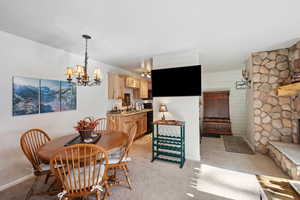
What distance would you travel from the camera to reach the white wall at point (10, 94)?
207 cm

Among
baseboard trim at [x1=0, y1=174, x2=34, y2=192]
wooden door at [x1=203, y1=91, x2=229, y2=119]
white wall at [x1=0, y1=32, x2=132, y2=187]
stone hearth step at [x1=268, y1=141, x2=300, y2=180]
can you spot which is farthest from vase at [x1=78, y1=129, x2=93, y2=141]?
wooden door at [x1=203, y1=91, x2=229, y2=119]

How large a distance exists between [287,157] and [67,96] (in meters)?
4.61

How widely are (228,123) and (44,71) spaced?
19.7ft

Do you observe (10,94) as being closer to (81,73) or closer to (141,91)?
(81,73)

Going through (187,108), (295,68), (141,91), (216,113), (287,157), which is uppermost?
(295,68)

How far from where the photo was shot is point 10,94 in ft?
6.98

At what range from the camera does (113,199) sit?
5.78 ft

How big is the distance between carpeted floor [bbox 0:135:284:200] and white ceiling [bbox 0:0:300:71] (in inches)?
101

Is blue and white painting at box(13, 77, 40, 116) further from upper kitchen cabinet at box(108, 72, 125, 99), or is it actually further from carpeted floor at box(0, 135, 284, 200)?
upper kitchen cabinet at box(108, 72, 125, 99)

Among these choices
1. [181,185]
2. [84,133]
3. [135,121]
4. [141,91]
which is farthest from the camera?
[141,91]

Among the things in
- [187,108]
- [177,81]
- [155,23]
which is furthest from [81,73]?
[187,108]

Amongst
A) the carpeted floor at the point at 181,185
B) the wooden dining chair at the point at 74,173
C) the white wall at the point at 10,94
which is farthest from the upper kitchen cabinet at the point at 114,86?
the wooden dining chair at the point at 74,173

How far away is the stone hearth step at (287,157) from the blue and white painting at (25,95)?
15.4ft

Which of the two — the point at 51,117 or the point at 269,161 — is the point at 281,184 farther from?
the point at 51,117
